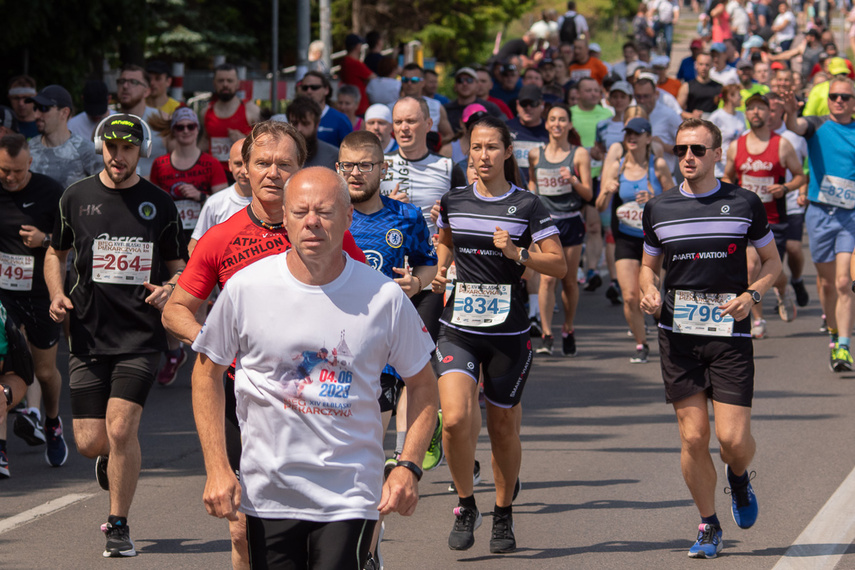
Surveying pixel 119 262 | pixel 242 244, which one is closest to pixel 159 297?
pixel 119 262

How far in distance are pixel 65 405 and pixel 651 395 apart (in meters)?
4.36

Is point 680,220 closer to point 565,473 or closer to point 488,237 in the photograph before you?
point 488,237

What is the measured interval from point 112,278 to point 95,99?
5.05m

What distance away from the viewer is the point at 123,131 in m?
6.52

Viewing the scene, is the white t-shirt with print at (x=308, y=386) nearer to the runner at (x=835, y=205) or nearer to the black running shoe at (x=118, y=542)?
the black running shoe at (x=118, y=542)

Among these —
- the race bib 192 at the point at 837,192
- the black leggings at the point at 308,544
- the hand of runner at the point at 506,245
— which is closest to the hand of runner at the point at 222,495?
the black leggings at the point at 308,544

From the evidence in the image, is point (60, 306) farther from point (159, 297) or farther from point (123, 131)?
point (123, 131)

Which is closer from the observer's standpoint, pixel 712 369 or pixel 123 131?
pixel 712 369

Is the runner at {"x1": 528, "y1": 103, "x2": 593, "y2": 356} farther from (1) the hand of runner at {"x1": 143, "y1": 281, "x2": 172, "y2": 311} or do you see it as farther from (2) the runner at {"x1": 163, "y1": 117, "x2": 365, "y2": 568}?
(2) the runner at {"x1": 163, "y1": 117, "x2": 365, "y2": 568}

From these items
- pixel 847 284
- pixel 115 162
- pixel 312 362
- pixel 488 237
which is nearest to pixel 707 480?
pixel 488 237

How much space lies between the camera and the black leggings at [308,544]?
4000 millimetres

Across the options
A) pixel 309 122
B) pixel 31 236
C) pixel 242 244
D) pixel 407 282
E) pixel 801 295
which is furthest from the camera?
pixel 801 295

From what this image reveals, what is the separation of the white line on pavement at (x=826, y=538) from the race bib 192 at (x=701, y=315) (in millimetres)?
1085

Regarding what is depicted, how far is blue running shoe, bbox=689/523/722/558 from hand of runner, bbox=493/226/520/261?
155cm
